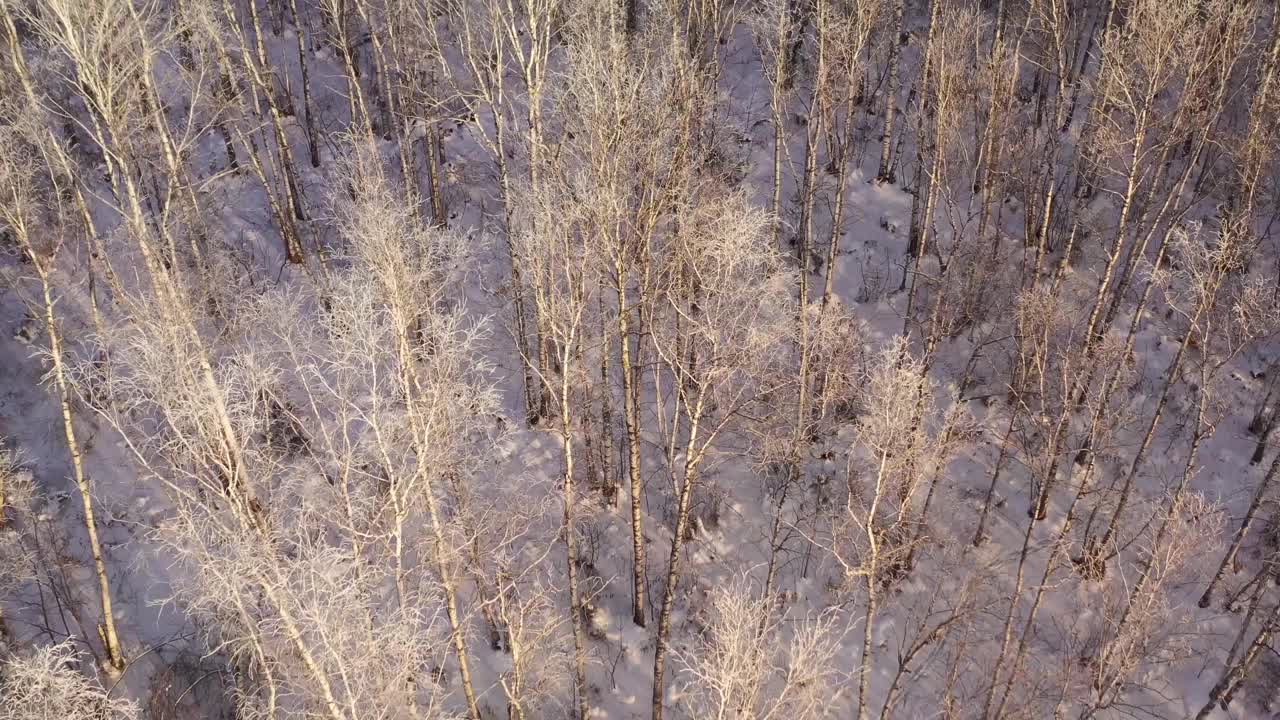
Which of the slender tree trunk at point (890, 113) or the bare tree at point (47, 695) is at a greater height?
the slender tree trunk at point (890, 113)

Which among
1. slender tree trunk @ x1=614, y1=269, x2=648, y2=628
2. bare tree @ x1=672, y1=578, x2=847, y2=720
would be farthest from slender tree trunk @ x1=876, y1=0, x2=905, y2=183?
bare tree @ x1=672, y1=578, x2=847, y2=720

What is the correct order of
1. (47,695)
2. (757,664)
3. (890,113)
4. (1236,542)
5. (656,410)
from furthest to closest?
(890,113), (656,410), (1236,542), (757,664), (47,695)

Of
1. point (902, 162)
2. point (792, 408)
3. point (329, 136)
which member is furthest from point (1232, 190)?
point (329, 136)

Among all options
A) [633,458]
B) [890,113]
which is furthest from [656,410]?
[890,113]

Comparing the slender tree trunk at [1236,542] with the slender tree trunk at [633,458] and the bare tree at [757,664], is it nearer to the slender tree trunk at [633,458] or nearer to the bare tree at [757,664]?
the bare tree at [757,664]

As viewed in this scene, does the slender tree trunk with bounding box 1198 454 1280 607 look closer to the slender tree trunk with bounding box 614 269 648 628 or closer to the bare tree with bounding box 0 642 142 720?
the slender tree trunk with bounding box 614 269 648 628

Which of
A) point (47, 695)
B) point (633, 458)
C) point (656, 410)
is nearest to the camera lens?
point (47, 695)

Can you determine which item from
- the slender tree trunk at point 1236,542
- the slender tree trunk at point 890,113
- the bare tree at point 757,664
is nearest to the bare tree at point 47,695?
the bare tree at point 757,664

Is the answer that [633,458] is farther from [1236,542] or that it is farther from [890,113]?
[890,113]
